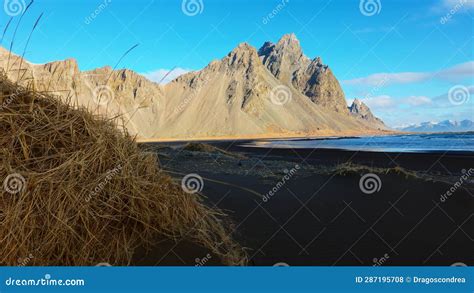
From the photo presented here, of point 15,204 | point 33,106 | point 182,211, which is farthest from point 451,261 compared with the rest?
point 33,106

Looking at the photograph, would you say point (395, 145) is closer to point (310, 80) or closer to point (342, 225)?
point (342, 225)

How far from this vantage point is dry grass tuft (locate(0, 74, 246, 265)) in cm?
256

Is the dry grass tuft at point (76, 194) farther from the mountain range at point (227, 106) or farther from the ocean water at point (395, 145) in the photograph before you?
the mountain range at point (227, 106)

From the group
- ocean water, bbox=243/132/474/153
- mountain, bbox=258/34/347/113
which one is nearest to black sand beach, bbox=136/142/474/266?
ocean water, bbox=243/132/474/153

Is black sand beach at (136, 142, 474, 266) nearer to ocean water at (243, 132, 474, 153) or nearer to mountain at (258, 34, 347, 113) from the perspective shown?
ocean water at (243, 132, 474, 153)

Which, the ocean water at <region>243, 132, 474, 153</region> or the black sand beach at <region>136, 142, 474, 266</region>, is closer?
the black sand beach at <region>136, 142, 474, 266</region>

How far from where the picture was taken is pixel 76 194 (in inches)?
105

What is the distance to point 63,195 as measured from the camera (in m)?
2.63

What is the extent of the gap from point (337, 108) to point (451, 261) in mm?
187679

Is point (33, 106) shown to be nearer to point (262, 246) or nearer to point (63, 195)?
point (63, 195)

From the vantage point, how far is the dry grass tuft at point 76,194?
8.40 feet

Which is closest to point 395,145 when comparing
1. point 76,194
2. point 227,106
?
point 76,194

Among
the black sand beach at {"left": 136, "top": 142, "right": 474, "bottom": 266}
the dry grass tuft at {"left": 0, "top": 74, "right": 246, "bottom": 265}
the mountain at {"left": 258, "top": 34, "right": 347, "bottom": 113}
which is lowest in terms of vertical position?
the dry grass tuft at {"left": 0, "top": 74, "right": 246, "bottom": 265}

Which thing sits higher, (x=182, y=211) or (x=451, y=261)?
(x=451, y=261)
